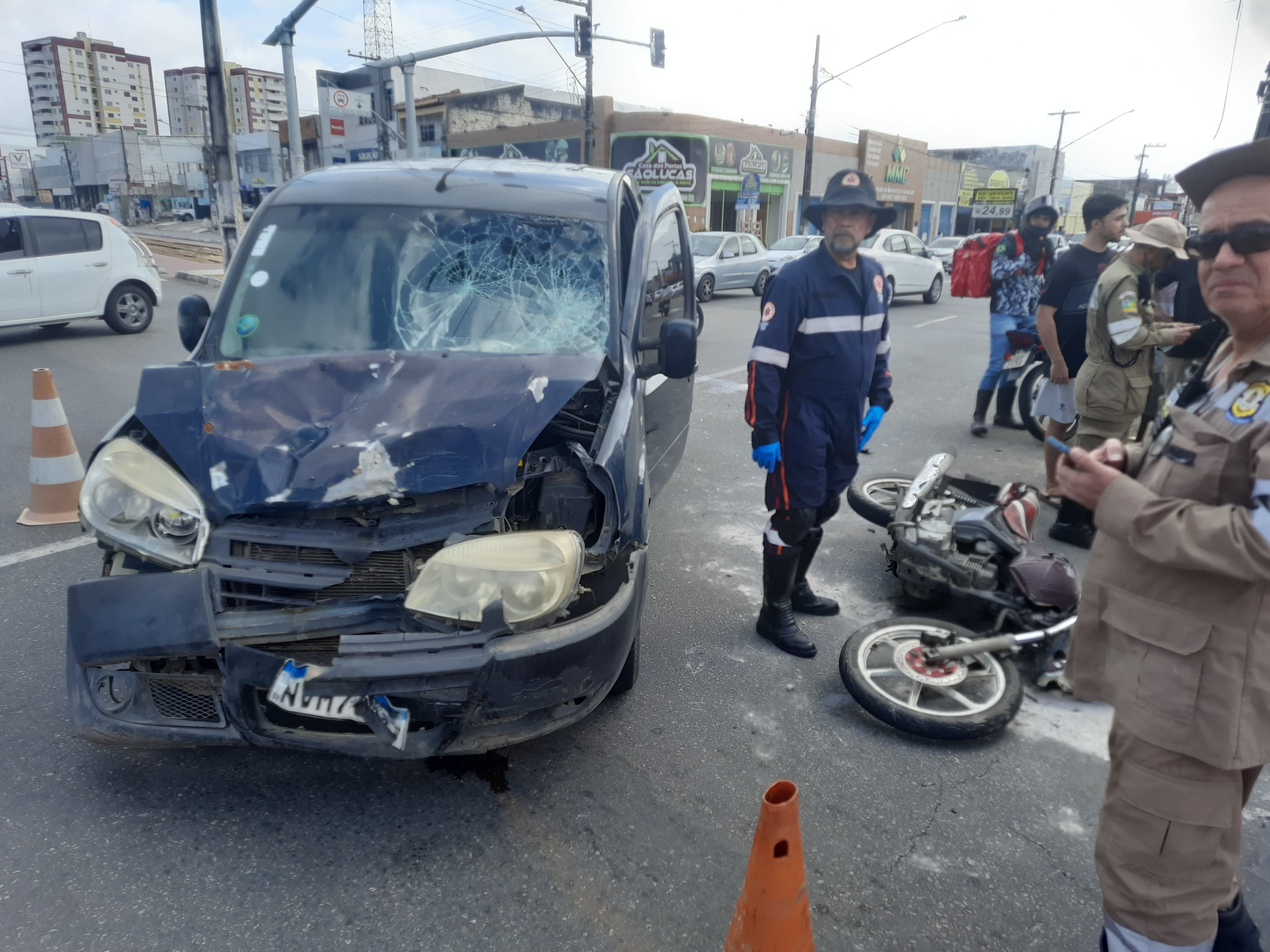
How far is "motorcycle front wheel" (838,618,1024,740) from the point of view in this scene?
2.96 m

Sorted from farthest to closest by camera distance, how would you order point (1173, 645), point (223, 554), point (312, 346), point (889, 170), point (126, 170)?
point (126, 170)
point (889, 170)
point (312, 346)
point (223, 554)
point (1173, 645)

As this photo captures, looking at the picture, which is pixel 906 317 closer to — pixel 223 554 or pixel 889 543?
pixel 889 543

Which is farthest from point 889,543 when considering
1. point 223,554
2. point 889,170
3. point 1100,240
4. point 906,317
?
point 889,170

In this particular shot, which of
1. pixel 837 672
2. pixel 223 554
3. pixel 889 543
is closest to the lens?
pixel 223 554

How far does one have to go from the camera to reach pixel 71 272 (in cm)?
1058

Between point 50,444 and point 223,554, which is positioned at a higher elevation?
point 223,554

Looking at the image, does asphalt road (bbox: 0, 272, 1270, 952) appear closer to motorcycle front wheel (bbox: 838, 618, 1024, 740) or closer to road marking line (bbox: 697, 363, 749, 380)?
motorcycle front wheel (bbox: 838, 618, 1024, 740)

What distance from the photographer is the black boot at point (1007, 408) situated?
7613 mm

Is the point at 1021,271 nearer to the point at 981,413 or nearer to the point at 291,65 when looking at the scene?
the point at 981,413

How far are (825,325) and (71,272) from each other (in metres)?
11.0

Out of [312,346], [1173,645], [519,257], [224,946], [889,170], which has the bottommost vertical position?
[224,946]

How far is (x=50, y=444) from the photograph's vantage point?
16.1ft

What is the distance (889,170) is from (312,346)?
140ft

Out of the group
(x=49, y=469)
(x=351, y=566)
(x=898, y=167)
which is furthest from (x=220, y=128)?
(x=898, y=167)
